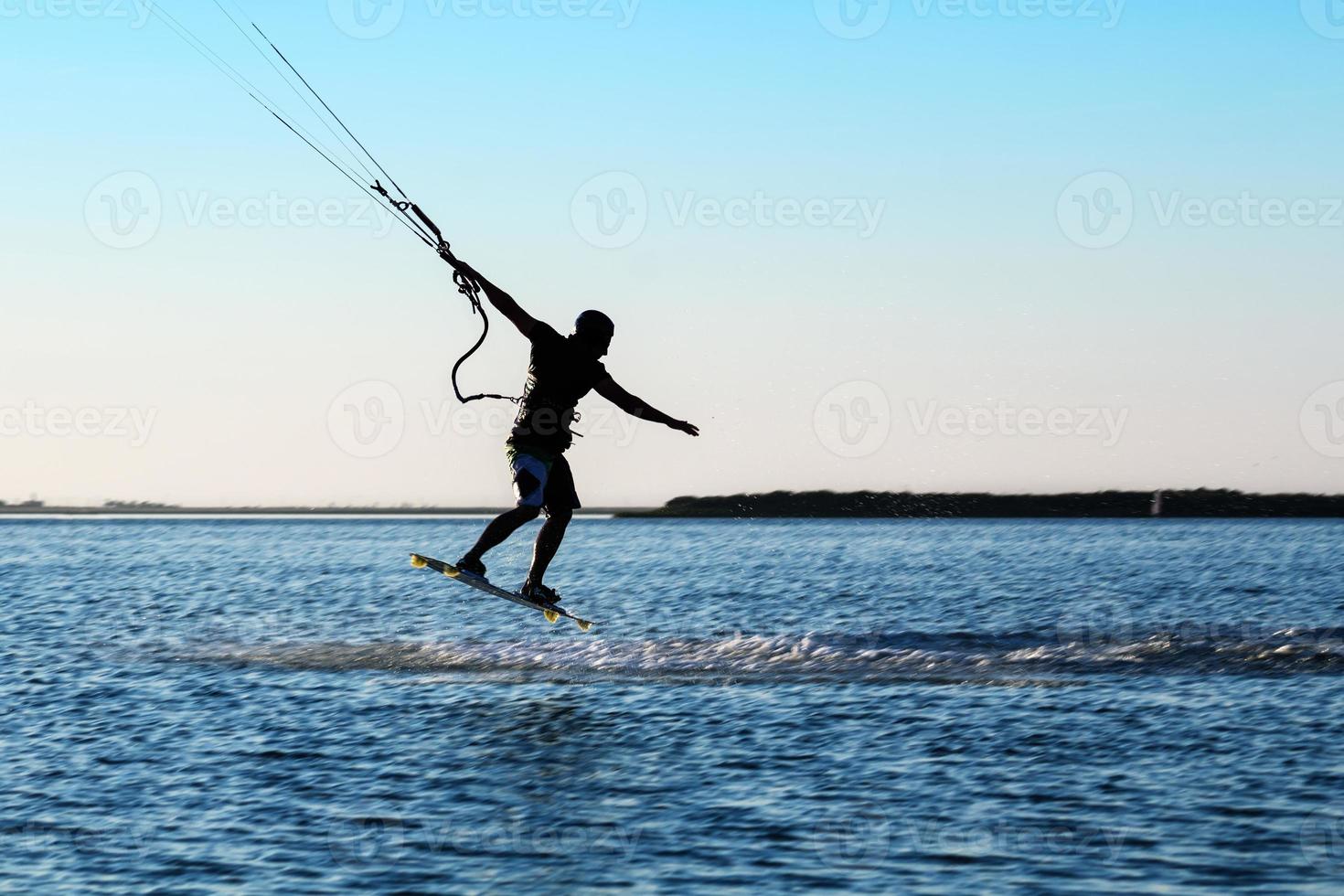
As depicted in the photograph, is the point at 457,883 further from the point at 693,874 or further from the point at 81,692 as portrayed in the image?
the point at 81,692

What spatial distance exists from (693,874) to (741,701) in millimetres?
8841

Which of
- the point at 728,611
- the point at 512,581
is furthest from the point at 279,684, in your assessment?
the point at 512,581

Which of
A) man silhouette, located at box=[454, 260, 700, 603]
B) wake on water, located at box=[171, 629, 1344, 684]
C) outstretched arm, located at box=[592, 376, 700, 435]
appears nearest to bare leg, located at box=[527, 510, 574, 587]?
man silhouette, located at box=[454, 260, 700, 603]

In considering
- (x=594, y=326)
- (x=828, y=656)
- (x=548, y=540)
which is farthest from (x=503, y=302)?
(x=828, y=656)

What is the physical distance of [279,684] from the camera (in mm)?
22172

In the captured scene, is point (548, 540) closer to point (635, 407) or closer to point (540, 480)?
point (540, 480)

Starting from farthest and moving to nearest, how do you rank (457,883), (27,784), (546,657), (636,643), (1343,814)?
(636,643)
(546,657)
(27,784)
(1343,814)
(457,883)

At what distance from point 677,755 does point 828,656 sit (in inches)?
391

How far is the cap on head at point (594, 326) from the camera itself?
1598 cm

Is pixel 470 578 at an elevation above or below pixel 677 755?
above

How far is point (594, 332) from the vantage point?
16.0m

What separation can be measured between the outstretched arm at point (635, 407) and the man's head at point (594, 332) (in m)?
0.35

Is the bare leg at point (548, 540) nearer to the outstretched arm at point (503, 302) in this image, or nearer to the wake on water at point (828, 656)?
the outstretched arm at point (503, 302)

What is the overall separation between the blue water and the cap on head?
14.7 feet
